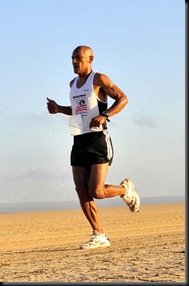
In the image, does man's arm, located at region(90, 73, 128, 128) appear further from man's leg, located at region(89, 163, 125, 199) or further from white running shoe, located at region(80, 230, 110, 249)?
white running shoe, located at region(80, 230, 110, 249)

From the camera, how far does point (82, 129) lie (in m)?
8.74

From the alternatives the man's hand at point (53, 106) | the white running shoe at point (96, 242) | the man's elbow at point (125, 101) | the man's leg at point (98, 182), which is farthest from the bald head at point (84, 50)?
the white running shoe at point (96, 242)

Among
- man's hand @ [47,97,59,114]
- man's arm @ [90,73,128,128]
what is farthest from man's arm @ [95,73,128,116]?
man's hand @ [47,97,59,114]

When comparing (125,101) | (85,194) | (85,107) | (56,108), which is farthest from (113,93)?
(85,194)

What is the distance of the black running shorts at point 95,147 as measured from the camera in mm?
8664

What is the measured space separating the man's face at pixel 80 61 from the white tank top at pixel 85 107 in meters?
0.13

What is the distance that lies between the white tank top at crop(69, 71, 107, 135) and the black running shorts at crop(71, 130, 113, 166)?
0.08 meters

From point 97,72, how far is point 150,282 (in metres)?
3.85

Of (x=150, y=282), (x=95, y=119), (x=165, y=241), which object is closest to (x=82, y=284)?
(x=150, y=282)

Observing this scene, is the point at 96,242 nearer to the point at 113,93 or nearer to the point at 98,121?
the point at 98,121

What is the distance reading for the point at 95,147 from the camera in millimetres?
8664

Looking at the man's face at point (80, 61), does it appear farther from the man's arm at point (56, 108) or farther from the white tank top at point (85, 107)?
the man's arm at point (56, 108)

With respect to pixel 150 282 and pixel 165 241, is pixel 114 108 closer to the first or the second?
pixel 165 241

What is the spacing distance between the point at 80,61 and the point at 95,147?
1139 millimetres
